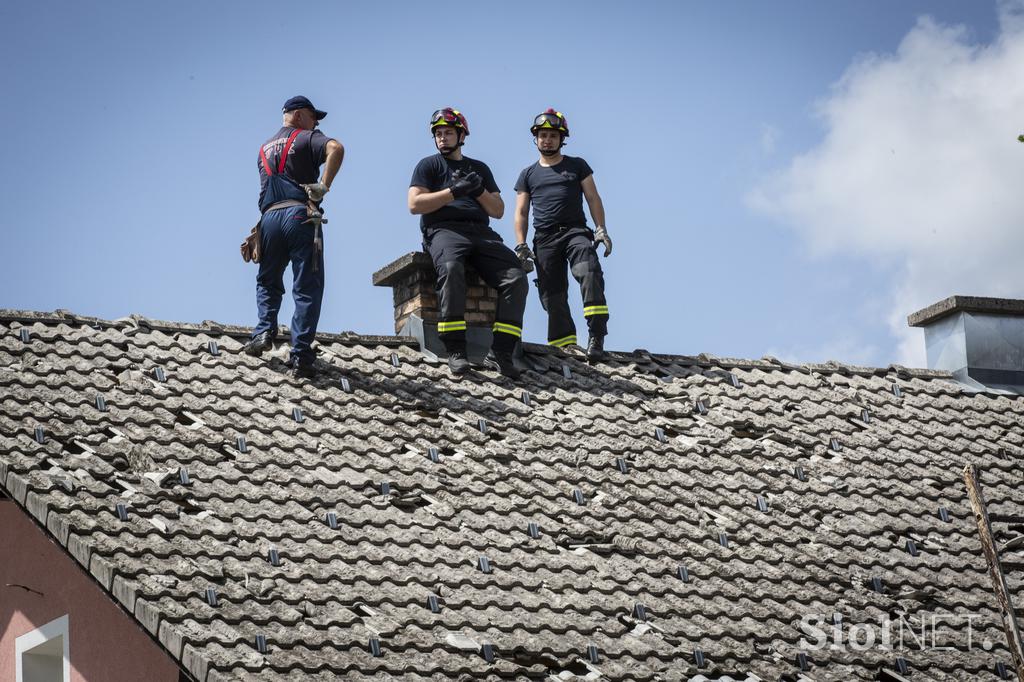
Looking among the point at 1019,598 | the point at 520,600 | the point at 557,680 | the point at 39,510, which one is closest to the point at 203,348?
the point at 39,510

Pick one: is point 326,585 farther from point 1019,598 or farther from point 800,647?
point 1019,598

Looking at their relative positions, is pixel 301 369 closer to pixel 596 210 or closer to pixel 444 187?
pixel 444 187

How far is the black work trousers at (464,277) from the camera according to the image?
498 inches

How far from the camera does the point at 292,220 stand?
12.3 meters

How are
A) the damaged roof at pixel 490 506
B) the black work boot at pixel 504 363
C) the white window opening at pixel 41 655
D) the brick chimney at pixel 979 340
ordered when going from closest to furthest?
the damaged roof at pixel 490 506
the white window opening at pixel 41 655
the black work boot at pixel 504 363
the brick chimney at pixel 979 340

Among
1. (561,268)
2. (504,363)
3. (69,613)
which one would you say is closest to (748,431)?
(504,363)

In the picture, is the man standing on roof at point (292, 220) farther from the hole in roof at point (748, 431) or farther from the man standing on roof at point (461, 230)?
the hole in roof at point (748, 431)

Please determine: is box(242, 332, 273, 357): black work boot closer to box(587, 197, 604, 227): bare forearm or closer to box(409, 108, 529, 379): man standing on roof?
box(409, 108, 529, 379): man standing on roof

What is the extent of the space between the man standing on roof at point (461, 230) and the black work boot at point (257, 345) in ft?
4.87

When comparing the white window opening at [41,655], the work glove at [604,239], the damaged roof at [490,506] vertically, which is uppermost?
the work glove at [604,239]

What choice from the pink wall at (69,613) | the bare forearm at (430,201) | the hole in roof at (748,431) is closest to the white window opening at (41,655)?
the pink wall at (69,613)

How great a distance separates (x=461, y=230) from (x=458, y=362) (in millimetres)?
1309

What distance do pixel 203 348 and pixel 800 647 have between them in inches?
208

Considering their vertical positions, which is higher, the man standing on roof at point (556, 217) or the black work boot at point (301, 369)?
the man standing on roof at point (556, 217)
